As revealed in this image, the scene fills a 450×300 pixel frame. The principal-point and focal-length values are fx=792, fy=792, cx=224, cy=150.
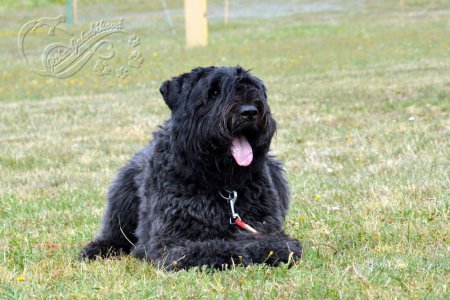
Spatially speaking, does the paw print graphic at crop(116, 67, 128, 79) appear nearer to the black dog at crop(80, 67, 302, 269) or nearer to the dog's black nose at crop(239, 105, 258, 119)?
the black dog at crop(80, 67, 302, 269)

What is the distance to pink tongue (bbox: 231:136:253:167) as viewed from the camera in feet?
17.6

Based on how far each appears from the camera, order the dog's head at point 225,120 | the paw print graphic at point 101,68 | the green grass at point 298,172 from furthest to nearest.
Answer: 1. the paw print graphic at point 101,68
2. the dog's head at point 225,120
3. the green grass at point 298,172

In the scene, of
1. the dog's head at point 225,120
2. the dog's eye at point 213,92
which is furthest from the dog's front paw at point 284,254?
the dog's eye at point 213,92

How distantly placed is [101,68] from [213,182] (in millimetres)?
20663

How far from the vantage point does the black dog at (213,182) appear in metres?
A: 5.32

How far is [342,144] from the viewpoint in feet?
38.2

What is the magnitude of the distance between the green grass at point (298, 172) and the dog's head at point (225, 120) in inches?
31.3

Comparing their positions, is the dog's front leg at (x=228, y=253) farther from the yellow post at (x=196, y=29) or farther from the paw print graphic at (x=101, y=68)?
the yellow post at (x=196, y=29)

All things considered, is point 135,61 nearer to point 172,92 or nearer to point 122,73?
point 122,73

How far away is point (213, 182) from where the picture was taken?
5.61m

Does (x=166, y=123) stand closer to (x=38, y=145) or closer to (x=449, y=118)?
(x=38, y=145)

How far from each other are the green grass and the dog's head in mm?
795

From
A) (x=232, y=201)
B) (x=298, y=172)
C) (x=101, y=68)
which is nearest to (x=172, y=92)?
(x=232, y=201)

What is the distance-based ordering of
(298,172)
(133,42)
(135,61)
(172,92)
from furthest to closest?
(133,42) < (135,61) < (298,172) < (172,92)
